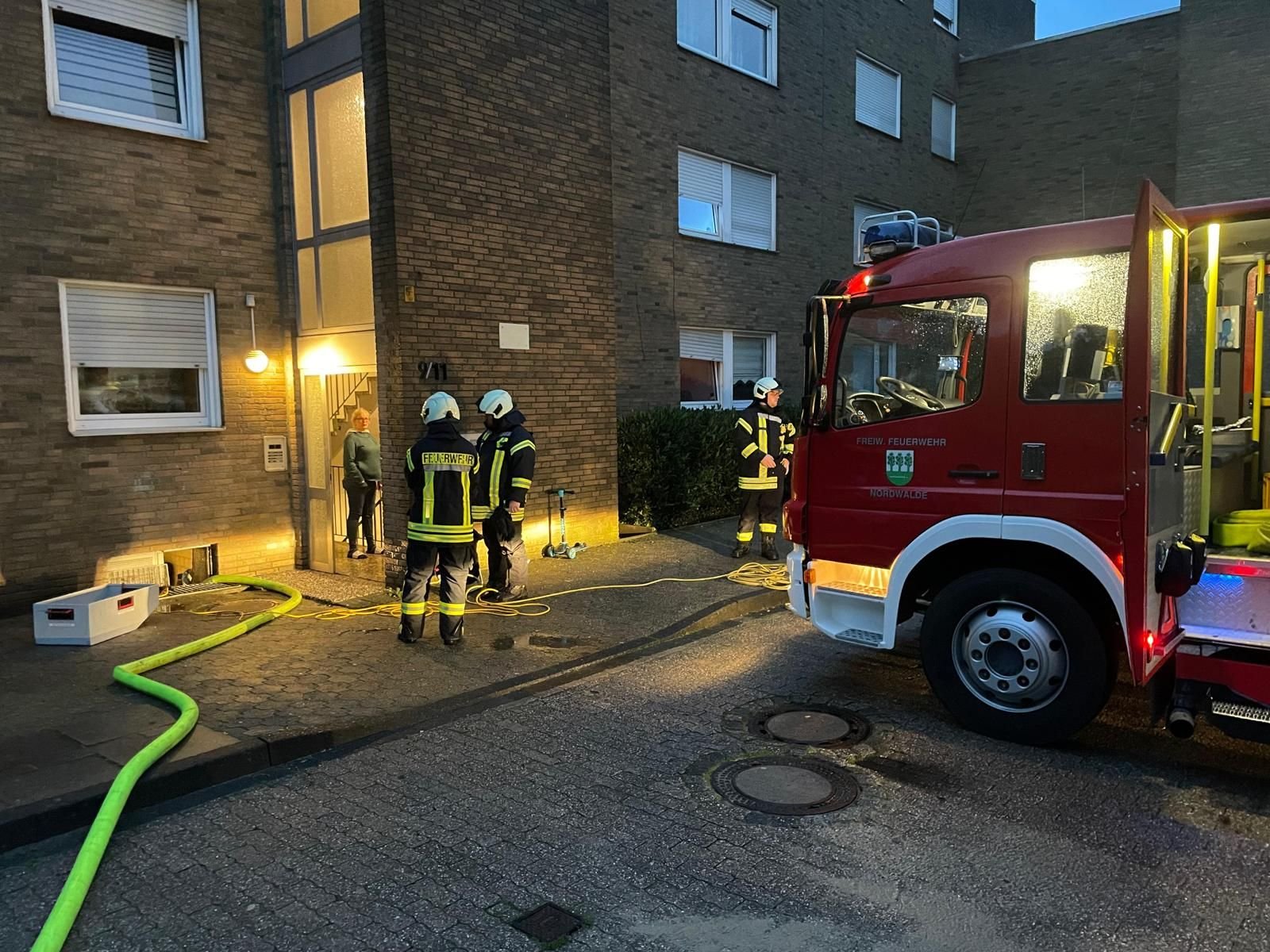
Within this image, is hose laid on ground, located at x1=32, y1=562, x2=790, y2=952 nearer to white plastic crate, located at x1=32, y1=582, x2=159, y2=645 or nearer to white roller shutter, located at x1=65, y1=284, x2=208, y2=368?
white plastic crate, located at x1=32, y1=582, x2=159, y2=645

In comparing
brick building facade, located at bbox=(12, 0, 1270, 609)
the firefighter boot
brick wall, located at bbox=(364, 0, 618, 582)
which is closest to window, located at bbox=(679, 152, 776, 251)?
brick building facade, located at bbox=(12, 0, 1270, 609)

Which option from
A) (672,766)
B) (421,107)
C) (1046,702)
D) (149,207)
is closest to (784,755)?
(672,766)

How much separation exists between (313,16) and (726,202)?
22.0ft

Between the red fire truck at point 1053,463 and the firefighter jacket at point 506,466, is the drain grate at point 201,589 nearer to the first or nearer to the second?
the firefighter jacket at point 506,466

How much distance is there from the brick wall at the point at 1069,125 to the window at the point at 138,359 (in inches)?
633

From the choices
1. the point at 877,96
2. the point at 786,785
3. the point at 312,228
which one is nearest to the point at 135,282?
the point at 312,228

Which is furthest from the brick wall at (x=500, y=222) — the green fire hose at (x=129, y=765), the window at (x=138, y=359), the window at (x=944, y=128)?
the window at (x=944, y=128)

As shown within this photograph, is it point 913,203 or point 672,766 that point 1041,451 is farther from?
point 913,203

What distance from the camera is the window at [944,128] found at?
18.9 metres

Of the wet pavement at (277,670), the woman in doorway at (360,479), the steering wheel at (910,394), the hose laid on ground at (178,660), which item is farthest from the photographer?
the woman in doorway at (360,479)

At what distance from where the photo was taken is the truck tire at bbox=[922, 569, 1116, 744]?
14.9 feet

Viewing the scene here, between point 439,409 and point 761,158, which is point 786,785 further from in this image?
point 761,158

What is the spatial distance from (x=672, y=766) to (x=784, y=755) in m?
0.61

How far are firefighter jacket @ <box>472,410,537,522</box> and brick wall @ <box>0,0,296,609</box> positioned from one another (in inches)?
108
